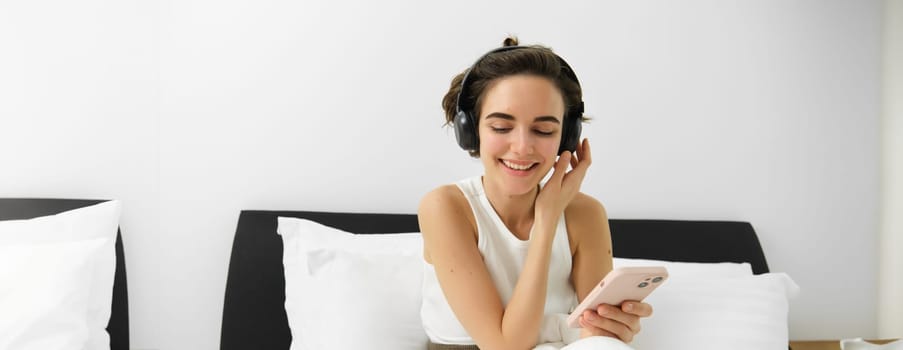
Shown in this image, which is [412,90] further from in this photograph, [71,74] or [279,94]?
[71,74]

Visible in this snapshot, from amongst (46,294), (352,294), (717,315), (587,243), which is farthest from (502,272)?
(46,294)

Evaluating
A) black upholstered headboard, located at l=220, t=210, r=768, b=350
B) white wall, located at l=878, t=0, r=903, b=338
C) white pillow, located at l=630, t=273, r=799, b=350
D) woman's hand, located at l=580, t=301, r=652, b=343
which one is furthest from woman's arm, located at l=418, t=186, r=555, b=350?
white wall, located at l=878, t=0, r=903, b=338

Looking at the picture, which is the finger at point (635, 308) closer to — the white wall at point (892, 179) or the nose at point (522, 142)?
the nose at point (522, 142)

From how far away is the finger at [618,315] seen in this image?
1.52m

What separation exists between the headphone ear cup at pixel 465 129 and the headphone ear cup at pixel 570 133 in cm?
20

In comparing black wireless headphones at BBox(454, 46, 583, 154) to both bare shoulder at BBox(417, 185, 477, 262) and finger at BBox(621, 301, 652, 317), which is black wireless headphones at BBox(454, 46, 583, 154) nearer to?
bare shoulder at BBox(417, 185, 477, 262)

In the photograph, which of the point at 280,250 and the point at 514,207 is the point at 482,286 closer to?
the point at 514,207

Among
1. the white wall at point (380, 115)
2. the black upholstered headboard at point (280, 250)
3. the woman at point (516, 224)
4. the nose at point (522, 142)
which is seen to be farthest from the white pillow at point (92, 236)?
the nose at point (522, 142)

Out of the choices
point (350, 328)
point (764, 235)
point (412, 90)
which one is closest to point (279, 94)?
point (412, 90)

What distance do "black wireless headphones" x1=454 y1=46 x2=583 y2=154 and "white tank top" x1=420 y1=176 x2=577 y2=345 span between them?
16cm

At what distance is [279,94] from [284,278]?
0.53m

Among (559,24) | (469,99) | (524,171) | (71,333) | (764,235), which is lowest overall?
(71,333)

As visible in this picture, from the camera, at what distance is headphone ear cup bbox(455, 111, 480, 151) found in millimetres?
1629

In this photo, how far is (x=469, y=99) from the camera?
5.48 ft
